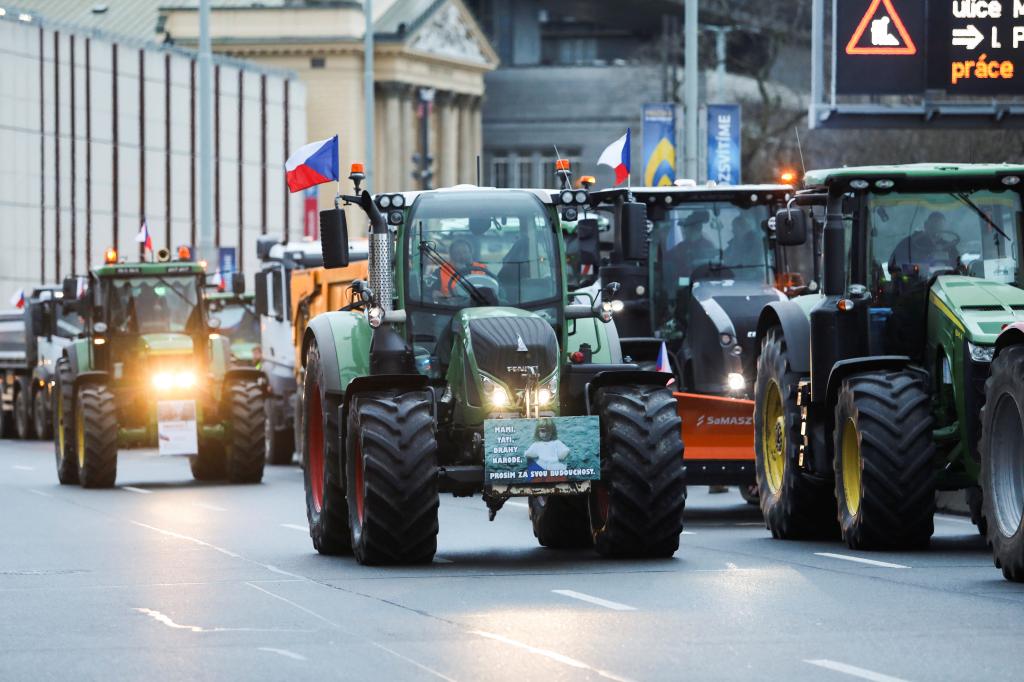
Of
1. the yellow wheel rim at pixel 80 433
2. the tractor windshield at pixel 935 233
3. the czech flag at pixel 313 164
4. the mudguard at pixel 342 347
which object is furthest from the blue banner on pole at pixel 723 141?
the mudguard at pixel 342 347

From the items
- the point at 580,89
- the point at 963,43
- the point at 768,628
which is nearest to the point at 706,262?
the point at 963,43

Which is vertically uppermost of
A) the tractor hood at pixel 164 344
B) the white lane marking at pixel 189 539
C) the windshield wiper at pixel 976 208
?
the windshield wiper at pixel 976 208

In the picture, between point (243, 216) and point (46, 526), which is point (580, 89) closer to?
point (243, 216)

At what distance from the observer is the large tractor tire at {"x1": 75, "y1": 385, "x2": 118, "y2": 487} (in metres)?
30.0

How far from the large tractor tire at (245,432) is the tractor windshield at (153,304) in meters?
2.25

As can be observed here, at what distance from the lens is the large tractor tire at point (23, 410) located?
53.5m

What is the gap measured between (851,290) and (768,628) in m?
5.92

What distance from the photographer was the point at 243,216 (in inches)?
4178

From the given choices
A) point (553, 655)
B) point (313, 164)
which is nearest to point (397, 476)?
point (553, 655)

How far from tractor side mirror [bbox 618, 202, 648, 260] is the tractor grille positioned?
836 mm

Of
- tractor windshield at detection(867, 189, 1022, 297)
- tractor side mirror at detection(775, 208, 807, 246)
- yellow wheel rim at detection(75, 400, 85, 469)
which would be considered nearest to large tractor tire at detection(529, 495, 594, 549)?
tractor side mirror at detection(775, 208, 807, 246)

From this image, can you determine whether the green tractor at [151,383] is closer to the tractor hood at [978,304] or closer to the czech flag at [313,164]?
the czech flag at [313,164]

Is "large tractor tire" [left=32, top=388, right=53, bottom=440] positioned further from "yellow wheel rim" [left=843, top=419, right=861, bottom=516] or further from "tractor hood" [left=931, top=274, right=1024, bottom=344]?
"tractor hood" [left=931, top=274, right=1024, bottom=344]

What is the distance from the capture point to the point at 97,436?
98.6 feet
